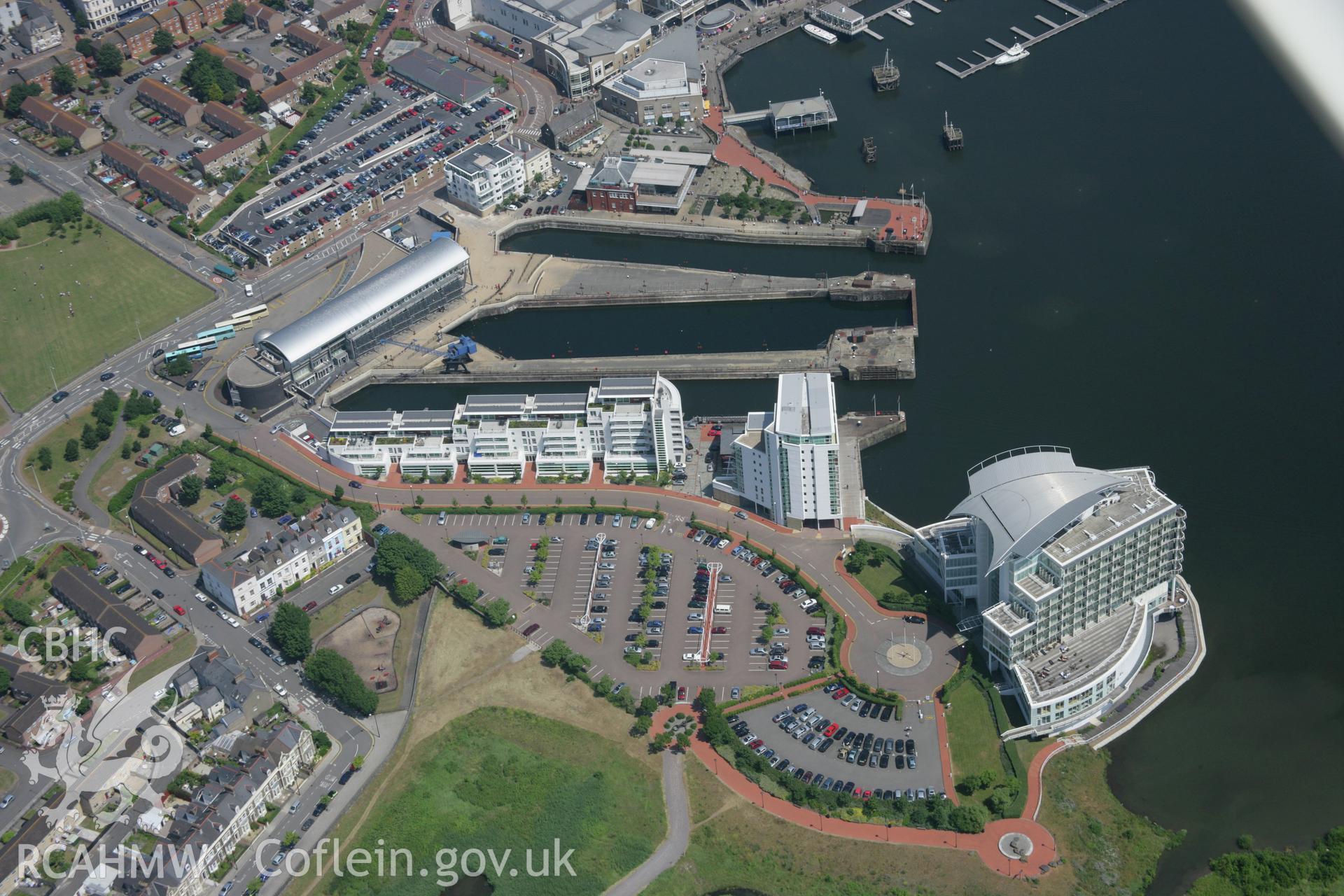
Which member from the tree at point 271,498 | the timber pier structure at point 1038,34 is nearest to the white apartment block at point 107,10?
the tree at point 271,498

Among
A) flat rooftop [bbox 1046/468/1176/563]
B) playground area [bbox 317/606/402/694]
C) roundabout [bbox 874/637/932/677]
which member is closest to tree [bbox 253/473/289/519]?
playground area [bbox 317/606/402/694]

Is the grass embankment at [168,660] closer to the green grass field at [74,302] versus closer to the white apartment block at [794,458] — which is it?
the green grass field at [74,302]

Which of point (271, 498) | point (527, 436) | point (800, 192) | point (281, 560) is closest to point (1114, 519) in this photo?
point (527, 436)

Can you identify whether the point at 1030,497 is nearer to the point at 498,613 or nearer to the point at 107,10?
the point at 498,613

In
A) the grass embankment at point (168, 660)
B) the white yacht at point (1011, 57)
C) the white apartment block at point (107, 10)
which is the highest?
the white yacht at point (1011, 57)

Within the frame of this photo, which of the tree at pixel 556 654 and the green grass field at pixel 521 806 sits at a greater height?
the tree at pixel 556 654

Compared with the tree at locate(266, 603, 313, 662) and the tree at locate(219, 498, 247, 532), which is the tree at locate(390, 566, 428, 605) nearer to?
the tree at locate(266, 603, 313, 662)
